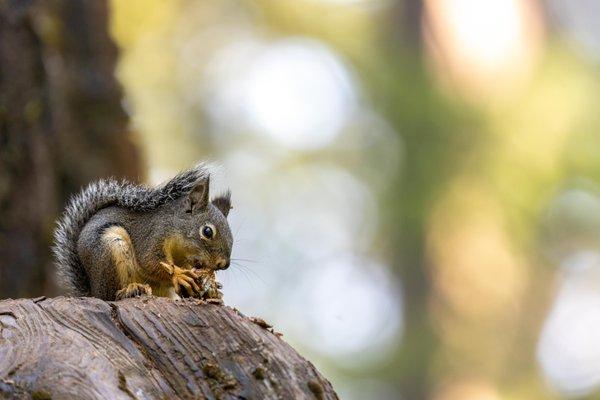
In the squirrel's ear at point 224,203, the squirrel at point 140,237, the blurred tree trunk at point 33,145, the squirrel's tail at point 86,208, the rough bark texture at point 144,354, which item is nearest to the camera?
the rough bark texture at point 144,354

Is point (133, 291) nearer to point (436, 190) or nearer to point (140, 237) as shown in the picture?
point (140, 237)

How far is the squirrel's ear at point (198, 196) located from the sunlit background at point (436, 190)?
6369mm

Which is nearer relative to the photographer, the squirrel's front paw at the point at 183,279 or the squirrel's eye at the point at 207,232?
the squirrel's front paw at the point at 183,279

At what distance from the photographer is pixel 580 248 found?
38.8 feet

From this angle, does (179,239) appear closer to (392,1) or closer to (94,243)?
(94,243)

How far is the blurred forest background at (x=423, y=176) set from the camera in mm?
10789

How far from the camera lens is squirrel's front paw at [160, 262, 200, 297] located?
318 cm

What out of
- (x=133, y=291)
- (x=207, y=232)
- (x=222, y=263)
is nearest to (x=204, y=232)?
(x=207, y=232)

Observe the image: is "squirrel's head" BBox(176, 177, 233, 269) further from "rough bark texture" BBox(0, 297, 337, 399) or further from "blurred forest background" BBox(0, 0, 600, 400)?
"blurred forest background" BBox(0, 0, 600, 400)

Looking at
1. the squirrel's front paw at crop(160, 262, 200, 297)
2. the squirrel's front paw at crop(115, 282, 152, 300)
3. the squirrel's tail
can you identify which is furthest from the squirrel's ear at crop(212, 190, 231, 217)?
the squirrel's front paw at crop(115, 282, 152, 300)

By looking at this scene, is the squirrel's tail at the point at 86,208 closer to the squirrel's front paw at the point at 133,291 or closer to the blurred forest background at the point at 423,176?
the squirrel's front paw at the point at 133,291

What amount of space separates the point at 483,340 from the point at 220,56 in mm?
5716

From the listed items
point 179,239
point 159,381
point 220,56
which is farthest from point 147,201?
point 220,56

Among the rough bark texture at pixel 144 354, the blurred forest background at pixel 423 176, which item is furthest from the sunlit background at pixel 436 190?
the rough bark texture at pixel 144 354
